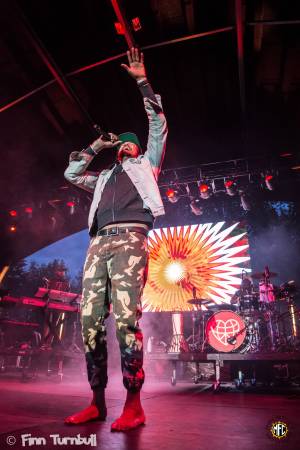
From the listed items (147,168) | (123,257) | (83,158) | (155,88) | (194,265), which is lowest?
(123,257)

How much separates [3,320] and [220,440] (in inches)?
243

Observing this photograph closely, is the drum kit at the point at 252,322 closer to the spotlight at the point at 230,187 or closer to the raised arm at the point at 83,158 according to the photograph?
the spotlight at the point at 230,187

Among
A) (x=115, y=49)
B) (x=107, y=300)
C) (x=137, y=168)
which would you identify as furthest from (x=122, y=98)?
(x=107, y=300)

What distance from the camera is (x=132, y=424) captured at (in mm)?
1555

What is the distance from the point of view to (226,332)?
494 centimetres

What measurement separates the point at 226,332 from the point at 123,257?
3629 mm

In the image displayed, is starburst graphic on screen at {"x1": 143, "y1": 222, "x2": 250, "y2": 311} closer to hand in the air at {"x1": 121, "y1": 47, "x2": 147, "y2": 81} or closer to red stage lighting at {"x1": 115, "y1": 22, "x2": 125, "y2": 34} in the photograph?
red stage lighting at {"x1": 115, "y1": 22, "x2": 125, "y2": 34}

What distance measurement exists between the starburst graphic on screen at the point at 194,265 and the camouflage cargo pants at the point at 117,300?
6561 millimetres

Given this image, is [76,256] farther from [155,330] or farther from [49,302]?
[49,302]

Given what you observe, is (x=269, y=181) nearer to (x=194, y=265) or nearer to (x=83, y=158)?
(x=194, y=265)

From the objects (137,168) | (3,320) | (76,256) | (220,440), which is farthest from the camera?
(76,256)

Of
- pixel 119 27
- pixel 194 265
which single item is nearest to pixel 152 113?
pixel 119 27

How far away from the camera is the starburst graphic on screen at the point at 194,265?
820 centimetres

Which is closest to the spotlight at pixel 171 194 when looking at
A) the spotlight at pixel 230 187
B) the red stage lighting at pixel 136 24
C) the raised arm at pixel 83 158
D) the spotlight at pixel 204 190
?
the spotlight at pixel 204 190
